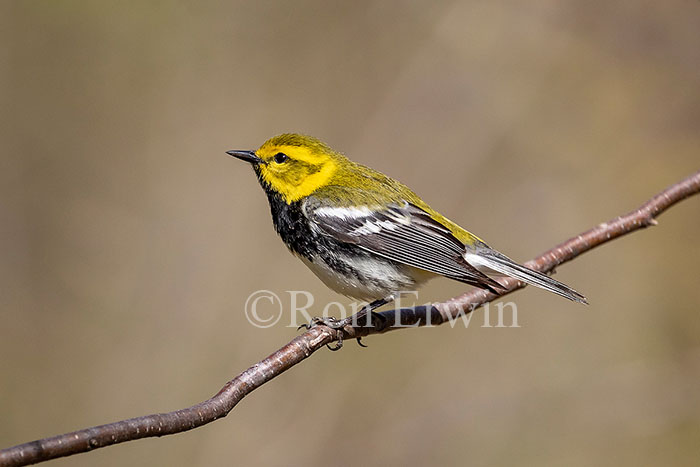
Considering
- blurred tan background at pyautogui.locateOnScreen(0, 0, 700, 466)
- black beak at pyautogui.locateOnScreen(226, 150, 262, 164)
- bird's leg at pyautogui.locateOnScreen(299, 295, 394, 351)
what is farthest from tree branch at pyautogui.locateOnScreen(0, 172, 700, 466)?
blurred tan background at pyautogui.locateOnScreen(0, 0, 700, 466)

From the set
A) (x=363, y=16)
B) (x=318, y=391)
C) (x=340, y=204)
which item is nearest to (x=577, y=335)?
(x=318, y=391)

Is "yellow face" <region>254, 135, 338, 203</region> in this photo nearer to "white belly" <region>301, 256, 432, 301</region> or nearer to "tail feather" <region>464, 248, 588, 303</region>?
"white belly" <region>301, 256, 432, 301</region>

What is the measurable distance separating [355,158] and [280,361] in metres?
3.85

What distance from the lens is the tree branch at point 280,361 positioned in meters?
1.90

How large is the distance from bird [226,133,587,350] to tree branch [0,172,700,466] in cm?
19

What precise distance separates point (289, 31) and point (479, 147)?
2.21 m

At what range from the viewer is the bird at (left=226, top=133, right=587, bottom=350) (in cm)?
395

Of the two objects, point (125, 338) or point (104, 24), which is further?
point (104, 24)

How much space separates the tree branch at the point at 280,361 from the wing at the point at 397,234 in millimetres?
255

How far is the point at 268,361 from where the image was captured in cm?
263

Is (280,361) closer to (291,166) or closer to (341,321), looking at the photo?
(341,321)

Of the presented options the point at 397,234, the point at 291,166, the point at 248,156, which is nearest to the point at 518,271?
the point at 397,234

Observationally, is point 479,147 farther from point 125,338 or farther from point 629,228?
point 125,338

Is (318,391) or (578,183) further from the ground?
(578,183)
